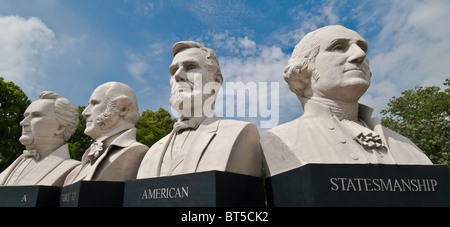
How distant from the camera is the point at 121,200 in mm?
4520

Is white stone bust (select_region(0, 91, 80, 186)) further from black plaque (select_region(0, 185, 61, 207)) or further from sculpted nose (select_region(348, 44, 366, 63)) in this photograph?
sculpted nose (select_region(348, 44, 366, 63))

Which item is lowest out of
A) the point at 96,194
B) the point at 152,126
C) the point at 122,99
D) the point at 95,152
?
the point at 96,194

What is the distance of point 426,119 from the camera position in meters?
13.3

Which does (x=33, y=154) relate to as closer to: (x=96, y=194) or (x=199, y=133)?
(x=96, y=194)

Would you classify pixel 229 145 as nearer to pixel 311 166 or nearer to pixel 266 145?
pixel 266 145

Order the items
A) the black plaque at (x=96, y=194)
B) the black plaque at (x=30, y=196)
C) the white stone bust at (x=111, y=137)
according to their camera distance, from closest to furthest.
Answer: the black plaque at (x=96, y=194) < the white stone bust at (x=111, y=137) < the black plaque at (x=30, y=196)

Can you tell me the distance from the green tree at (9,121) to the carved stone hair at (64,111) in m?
7.45

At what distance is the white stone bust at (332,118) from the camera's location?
3.17m

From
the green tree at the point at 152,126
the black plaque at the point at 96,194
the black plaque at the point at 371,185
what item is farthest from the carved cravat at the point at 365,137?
the green tree at the point at 152,126

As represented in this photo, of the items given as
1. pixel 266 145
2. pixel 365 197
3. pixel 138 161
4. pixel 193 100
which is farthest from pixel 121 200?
pixel 365 197

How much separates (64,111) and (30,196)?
7.27 feet

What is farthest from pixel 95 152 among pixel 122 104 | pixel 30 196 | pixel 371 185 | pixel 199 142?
pixel 371 185

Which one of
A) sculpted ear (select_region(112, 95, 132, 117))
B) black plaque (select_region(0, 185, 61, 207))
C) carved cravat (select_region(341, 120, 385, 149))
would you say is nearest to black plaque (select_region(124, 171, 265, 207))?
carved cravat (select_region(341, 120, 385, 149))

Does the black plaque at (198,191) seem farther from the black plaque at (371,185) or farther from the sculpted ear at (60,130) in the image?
the sculpted ear at (60,130)
